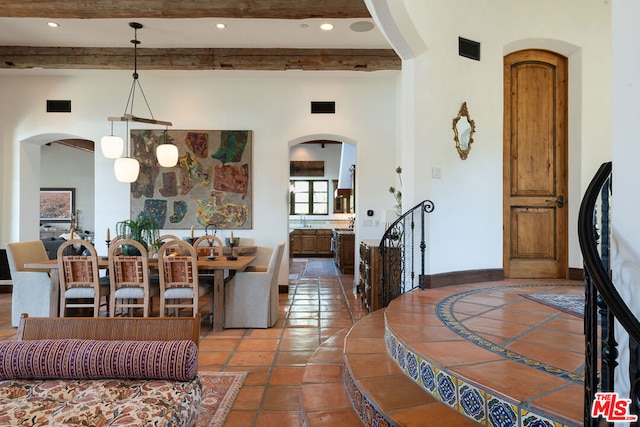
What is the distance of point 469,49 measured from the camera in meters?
3.98

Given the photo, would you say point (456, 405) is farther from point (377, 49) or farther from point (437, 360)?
point (377, 49)

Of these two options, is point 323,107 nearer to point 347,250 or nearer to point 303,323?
point 347,250

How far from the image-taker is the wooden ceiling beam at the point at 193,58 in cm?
586

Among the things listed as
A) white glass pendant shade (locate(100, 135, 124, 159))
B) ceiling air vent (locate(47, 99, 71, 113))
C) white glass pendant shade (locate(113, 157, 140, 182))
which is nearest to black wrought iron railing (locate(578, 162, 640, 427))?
white glass pendant shade (locate(113, 157, 140, 182))

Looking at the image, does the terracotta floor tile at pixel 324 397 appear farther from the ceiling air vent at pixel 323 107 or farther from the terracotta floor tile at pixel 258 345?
the ceiling air vent at pixel 323 107

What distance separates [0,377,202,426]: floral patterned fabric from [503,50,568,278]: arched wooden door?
3.67 meters

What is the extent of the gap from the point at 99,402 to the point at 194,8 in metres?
4.08

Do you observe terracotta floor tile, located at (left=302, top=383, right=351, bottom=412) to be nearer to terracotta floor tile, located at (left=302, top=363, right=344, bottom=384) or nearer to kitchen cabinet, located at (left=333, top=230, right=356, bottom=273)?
terracotta floor tile, located at (left=302, top=363, right=344, bottom=384)

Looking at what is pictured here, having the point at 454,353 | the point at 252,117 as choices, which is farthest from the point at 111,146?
the point at 454,353

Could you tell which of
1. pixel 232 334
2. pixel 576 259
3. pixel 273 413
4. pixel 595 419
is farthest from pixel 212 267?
pixel 576 259

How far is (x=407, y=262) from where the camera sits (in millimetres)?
4094

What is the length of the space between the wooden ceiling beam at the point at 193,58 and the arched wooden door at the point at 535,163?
2.12 m

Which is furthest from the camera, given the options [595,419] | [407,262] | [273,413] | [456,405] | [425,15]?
[407,262]

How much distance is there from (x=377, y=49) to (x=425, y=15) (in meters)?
2.39
